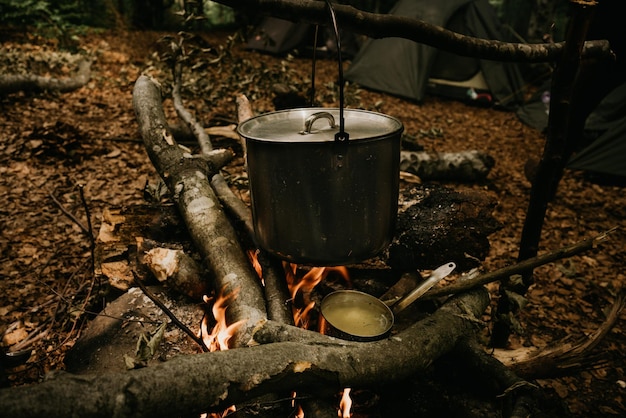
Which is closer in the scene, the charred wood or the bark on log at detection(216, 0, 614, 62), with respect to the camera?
the bark on log at detection(216, 0, 614, 62)

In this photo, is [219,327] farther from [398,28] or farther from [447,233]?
Result: [398,28]

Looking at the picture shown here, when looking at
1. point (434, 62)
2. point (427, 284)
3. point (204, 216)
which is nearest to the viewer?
point (427, 284)

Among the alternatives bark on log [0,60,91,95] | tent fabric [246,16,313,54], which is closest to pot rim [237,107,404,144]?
bark on log [0,60,91,95]

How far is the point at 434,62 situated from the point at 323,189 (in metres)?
7.88

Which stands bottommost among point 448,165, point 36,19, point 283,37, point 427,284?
point 448,165

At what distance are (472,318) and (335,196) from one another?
0.95 m

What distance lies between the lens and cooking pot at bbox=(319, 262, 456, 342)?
201 cm

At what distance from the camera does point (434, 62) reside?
8.56 m

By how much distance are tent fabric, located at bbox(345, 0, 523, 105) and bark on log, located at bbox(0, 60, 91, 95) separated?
5621 mm

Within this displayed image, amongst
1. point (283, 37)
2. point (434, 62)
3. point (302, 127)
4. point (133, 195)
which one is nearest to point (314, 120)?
point (302, 127)

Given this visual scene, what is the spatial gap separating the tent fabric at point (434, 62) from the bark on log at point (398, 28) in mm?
6689

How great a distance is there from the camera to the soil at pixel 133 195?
2.66 m

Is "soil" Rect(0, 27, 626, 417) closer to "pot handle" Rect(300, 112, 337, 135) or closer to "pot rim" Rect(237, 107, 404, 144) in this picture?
"pot rim" Rect(237, 107, 404, 144)

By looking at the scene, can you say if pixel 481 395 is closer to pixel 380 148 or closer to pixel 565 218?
pixel 380 148
